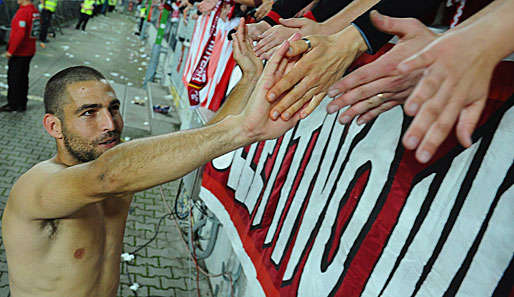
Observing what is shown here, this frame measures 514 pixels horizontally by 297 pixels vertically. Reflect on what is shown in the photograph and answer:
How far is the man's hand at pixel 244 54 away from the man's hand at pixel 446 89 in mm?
983

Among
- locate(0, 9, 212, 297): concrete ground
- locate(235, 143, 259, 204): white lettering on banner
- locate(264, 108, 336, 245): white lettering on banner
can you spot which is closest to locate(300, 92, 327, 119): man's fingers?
locate(264, 108, 336, 245): white lettering on banner

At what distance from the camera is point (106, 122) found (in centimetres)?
219

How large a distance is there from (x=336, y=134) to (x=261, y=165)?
1.02 meters

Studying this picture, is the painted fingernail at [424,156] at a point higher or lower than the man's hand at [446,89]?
lower

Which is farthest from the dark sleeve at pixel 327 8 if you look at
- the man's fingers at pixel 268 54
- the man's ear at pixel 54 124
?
the man's ear at pixel 54 124

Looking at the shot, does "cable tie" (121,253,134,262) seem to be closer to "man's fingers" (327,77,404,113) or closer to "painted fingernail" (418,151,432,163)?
"man's fingers" (327,77,404,113)

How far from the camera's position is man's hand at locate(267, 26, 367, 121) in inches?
53.2

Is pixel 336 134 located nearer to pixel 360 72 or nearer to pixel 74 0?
pixel 360 72

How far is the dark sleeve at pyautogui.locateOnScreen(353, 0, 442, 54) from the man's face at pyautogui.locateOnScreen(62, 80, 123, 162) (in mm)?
1519

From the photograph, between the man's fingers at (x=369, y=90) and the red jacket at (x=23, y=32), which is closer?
the man's fingers at (x=369, y=90)

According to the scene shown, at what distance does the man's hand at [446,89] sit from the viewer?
87cm

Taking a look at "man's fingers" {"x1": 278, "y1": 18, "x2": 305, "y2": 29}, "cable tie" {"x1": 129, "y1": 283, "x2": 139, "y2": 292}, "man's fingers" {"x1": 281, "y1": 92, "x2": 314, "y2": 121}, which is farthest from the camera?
"cable tie" {"x1": 129, "y1": 283, "x2": 139, "y2": 292}

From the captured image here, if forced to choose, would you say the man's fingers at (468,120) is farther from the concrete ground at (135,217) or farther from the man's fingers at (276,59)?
the concrete ground at (135,217)

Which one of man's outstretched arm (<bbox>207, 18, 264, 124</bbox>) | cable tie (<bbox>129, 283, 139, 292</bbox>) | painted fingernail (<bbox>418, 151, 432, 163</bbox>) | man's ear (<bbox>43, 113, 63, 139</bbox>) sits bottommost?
cable tie (<bbox>129, 283, 139, 292</bbox>)
